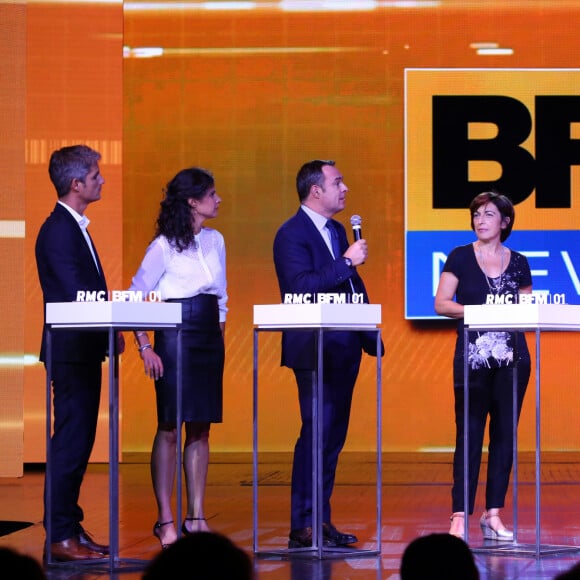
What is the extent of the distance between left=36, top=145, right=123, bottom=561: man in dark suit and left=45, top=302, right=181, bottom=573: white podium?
5.6 inches

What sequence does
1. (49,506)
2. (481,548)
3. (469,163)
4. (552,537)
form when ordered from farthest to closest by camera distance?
(469,163) → (552,537) → (481,548) → (49,506)

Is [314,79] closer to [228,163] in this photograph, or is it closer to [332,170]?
[228,163]

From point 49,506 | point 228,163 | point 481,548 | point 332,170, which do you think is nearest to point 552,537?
point 481,548

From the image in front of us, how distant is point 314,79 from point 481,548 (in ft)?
15.6

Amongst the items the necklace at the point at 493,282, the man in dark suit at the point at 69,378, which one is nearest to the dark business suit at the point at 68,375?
the man in dark suit at the point at 69,378

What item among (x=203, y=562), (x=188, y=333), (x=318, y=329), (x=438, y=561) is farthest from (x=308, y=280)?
(x=203, y=562)

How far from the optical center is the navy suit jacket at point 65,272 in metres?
4.19

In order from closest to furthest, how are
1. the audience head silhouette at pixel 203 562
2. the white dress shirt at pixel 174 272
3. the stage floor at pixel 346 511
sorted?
the audience head silhouette at pixel 203 562 < the stage floor at pixel 346 511 < the white dress shirt at pixel 174 272

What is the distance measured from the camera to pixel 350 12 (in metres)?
8.36

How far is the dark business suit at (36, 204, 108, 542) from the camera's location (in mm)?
4176

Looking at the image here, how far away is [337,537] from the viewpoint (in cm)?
449

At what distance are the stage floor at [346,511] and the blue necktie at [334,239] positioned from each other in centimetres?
113

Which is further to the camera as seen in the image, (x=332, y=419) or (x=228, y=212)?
(x=228, y=212)

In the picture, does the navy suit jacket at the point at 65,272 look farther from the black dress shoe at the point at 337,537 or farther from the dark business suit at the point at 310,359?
the black dress shoe at the point at 337,537
